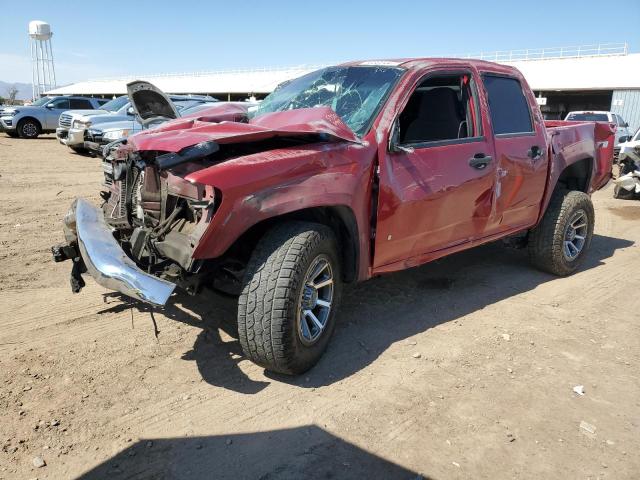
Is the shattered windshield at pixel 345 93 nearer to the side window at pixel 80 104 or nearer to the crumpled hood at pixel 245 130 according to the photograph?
the crumpled hood at pixel 245 130

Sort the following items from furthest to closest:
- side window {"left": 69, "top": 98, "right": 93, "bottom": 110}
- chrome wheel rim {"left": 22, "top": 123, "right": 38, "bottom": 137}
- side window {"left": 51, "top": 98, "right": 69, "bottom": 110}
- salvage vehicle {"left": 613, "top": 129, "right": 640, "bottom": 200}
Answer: side window {"left": 51, "top": 98, "right": 69, "bottom": 110}
side window {"left": 69, "top": 98, "right": 93, "bottom": 110}
chrome wheel rim {"left": 22, "top": 123, "right": 38, "bottom": 137}
salvage vehicle {"left": 613, "top": 129, "right": 640, "bottom": 200}

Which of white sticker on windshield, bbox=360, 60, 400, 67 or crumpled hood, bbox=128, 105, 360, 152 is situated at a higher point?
white sticker on windshield, bbox=360, 60, 400, 67

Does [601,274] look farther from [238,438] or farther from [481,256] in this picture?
[238,438]

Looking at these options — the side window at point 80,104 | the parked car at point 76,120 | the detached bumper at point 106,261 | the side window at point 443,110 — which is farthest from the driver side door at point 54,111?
the side window at point 443,110

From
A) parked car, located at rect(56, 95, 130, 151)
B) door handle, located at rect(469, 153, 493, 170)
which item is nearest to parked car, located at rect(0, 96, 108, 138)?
parked car, located at rect(56, 95, 130, 151)

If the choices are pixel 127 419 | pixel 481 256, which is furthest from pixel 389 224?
pixel 481 256

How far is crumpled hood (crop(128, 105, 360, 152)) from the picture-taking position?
2.97 m

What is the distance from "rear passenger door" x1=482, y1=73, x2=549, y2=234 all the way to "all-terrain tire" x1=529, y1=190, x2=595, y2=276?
22cm

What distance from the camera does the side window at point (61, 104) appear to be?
808 inches

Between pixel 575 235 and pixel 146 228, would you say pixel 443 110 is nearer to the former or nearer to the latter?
pixel 575 235

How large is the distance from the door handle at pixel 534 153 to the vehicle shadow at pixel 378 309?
1.26 m

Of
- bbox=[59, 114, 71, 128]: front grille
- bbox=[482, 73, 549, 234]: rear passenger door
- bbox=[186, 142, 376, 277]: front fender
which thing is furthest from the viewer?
bbox=[59, 114, 71, 128]: front grille

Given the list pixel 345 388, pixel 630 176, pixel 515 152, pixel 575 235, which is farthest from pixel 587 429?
pixel 630 176

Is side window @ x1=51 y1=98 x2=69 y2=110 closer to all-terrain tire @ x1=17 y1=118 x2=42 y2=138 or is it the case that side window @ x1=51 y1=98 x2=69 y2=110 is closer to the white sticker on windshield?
all-terrain tire @ x1=17 y1=118 x2=42 y2=138
